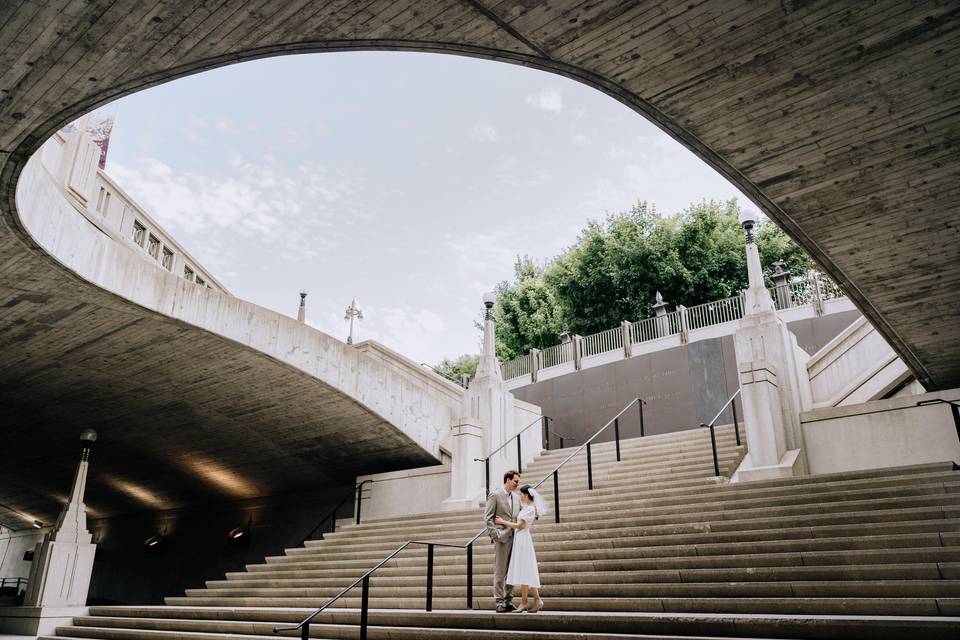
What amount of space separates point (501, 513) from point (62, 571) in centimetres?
1001

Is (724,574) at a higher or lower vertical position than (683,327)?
lower

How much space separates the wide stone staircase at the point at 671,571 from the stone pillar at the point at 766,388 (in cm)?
71

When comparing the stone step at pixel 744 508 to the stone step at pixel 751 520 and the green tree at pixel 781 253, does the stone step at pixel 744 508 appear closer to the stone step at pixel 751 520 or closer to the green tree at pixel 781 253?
the stone step at pixel 751 520

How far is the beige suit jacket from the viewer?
7.71m

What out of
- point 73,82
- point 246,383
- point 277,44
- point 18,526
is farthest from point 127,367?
point 18,526

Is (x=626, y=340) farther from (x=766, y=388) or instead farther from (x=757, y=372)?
(x=766, y=388)

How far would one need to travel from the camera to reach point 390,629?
7.37 m

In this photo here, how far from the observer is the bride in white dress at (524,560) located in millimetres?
7324

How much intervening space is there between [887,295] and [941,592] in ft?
14.9

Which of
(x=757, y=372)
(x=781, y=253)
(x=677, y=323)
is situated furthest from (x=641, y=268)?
(x=757, y=372)

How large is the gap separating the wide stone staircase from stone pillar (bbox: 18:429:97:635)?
2.74 feet

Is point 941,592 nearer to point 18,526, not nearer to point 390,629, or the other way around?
point 390,629

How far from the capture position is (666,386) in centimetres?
1839

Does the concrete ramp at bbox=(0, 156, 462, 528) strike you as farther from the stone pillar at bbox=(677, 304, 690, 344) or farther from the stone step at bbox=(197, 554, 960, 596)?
the stone pillar at bbox=(677, 304, 690, 344)
